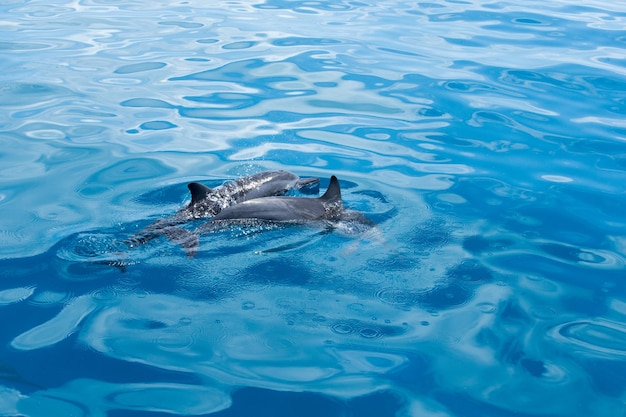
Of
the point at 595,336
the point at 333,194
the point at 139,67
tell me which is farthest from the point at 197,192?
the point at 139,67

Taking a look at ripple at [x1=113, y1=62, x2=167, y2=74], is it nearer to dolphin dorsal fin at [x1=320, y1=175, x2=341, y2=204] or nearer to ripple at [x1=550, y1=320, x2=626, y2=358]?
dolphin dorsal fin at [x1=320, y1=175, x2=341, y2=204]

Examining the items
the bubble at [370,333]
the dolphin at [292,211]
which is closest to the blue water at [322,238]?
the bubble at [370,333]

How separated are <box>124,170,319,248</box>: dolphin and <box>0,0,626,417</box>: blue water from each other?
231mm

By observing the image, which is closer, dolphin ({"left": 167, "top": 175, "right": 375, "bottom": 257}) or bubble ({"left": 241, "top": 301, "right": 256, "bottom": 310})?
bubble ({"left": 241, "top": 301, "right": 256, "bottom": 310})

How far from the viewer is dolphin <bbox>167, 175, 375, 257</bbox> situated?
736cm

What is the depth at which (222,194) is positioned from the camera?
318 inches

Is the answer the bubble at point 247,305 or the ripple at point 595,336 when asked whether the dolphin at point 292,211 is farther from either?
the ripple at point 595,336

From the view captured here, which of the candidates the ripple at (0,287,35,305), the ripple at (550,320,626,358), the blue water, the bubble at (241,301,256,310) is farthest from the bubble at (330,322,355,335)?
the ripple at (0,287,35,305)

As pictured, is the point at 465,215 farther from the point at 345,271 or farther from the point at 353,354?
the point at 353,354

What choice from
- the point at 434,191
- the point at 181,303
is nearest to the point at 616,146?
the point at 434,191

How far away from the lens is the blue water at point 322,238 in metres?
5.23

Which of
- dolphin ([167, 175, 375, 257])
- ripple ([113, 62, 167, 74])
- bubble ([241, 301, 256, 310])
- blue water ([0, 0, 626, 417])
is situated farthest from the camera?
ripple ([113, 62, 167, 74])

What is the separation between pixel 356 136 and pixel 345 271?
4.47 m

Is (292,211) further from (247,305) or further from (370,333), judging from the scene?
(370,333)
